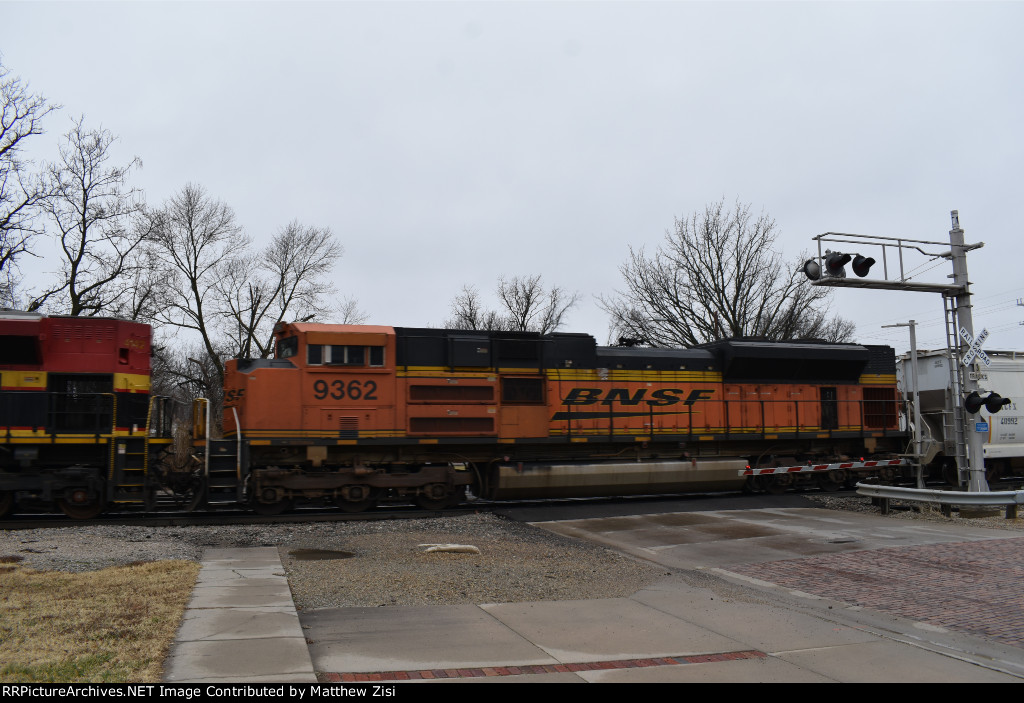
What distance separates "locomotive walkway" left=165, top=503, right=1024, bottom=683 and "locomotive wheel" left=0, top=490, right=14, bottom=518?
222 inches

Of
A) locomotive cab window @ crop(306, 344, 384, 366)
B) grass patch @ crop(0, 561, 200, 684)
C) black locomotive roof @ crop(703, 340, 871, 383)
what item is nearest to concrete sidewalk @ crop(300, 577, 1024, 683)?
grass patch @ crop(0, 561, 200, 684)

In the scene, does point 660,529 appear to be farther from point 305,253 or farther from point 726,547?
point 305,253

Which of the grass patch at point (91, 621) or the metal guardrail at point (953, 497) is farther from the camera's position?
the metal guardrail at point (953, 497)

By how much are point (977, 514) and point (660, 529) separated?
22.2 feet

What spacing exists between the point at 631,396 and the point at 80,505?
11597mm

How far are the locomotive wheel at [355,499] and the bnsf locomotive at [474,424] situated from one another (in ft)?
0.14

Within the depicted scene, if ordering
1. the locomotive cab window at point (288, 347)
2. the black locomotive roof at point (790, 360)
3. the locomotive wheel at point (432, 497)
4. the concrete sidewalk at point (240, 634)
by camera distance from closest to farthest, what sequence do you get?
the concrete sidewalk at point (240, 634) < the locomotive cab window at point (288, 347) < the locomotive wheel at point (432, 497) < the black locomotive roof at point (790, 360)

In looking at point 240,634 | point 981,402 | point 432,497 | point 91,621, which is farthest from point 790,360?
point 91,621

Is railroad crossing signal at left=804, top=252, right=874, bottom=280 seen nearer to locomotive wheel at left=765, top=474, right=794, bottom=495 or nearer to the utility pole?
the utility pole

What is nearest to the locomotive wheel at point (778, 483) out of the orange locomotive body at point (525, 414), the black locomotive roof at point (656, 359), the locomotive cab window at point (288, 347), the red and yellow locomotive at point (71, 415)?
the orange locomotive body at point (525, 414)

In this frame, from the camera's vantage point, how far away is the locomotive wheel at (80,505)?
1254 cm

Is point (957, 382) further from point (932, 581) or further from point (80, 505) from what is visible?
point (80, 505)

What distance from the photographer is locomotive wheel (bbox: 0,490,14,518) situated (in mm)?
12555

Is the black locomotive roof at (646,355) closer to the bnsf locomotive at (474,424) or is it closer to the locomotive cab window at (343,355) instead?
the bnsf locomotive at (474,424)
